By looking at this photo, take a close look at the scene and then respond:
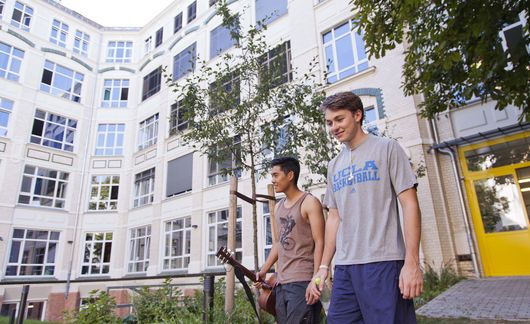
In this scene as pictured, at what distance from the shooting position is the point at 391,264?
207 centimetres

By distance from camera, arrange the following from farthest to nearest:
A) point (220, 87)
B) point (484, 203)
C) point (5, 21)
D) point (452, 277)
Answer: point (5, 21), point (484, 203), point (452, 277), point (220, 87)

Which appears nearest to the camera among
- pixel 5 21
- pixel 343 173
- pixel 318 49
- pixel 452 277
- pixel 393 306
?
pixel 393 306

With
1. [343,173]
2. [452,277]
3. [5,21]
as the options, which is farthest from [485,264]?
[5,21]

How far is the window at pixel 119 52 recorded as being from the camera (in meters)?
25.3

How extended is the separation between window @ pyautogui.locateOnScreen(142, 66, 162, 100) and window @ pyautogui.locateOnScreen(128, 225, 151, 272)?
358 inches

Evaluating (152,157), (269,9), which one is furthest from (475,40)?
(152,157)

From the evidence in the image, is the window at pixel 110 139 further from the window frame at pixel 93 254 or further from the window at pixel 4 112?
the window frame at pixel 93 254

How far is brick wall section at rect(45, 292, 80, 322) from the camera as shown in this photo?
1748cm

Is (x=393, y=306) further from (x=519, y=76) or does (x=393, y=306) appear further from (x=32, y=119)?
(x=32, y=119)

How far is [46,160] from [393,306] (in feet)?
74.9

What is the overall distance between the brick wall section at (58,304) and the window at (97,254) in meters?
1.87

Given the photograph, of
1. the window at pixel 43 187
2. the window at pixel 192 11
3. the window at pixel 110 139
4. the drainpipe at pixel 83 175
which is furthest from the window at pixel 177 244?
the window at pixel 192 11

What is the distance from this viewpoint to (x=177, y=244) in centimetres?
1792

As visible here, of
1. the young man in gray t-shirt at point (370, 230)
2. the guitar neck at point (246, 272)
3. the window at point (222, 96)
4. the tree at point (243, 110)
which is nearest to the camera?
the young man in gray t-shirt at point (370, 230)
